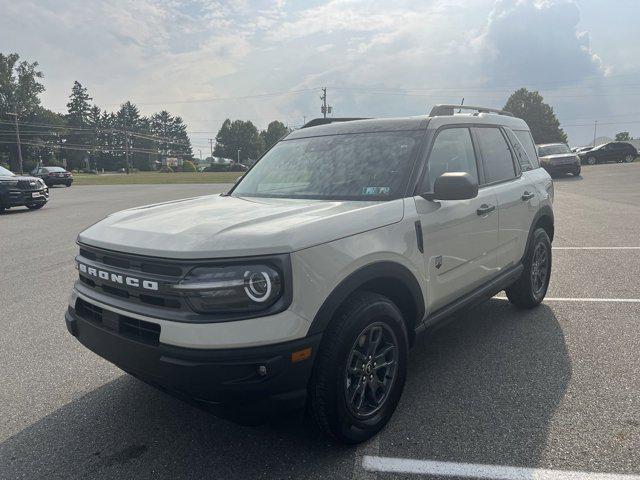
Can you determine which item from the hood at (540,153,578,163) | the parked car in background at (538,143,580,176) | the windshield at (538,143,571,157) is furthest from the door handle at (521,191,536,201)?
the windshield at (538,143,571,157)

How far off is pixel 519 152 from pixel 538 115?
71.7 m

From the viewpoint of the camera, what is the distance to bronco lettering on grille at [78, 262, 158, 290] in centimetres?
241

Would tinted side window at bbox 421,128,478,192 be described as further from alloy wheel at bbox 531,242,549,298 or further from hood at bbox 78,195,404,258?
alloy wheel at bbox 531,242,549,298

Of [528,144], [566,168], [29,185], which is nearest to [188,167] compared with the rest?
[566,168]

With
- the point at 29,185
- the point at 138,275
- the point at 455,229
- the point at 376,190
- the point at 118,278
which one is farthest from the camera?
the point at 29,185

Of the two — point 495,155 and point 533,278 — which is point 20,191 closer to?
point 495,155

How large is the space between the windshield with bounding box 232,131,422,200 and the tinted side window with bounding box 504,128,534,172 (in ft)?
5.79

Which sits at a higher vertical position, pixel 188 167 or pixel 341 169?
pixel 341 169

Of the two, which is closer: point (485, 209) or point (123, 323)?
point (123, 323)

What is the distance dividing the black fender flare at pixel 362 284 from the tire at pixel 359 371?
0.11 meters

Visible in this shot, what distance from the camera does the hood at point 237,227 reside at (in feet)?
7.59

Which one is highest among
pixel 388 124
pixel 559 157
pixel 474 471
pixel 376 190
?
pixel 388 124

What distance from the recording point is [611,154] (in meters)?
38.6

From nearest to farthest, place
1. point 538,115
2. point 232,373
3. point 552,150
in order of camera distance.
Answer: point 232,373 < point 552,150 < point 538,115
